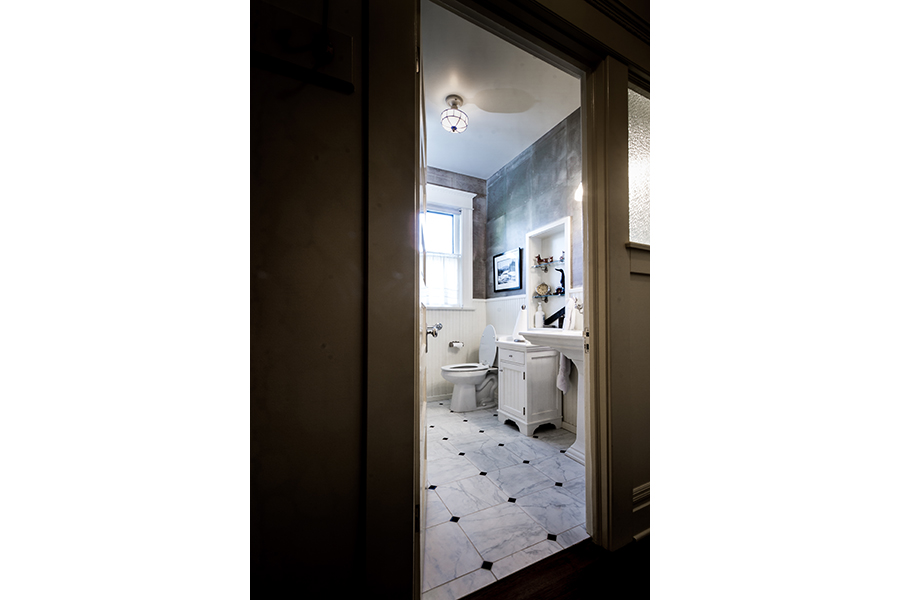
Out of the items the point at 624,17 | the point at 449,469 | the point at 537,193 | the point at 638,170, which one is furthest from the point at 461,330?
the point at 624,17

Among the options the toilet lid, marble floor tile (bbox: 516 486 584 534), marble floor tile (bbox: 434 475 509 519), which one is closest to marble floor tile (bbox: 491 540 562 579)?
marble floor tile (bbox: 516 486 584 534)

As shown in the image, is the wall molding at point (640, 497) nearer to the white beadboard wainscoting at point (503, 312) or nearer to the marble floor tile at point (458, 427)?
the marble floor tile at point (458, 427)

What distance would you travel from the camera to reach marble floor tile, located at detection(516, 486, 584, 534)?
148 centimetres

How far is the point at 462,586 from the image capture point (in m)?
1.14

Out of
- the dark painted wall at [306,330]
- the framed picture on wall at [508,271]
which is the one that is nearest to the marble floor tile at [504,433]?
the framed picture on wall at [508,271]

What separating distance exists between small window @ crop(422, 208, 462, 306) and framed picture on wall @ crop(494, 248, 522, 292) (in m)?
0.47

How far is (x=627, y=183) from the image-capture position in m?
1.45

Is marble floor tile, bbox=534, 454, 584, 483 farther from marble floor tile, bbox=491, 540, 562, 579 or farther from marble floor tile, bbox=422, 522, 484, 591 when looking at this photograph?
marble floor tile, bbox=422, 522, 484, 591

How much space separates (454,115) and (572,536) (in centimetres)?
293
